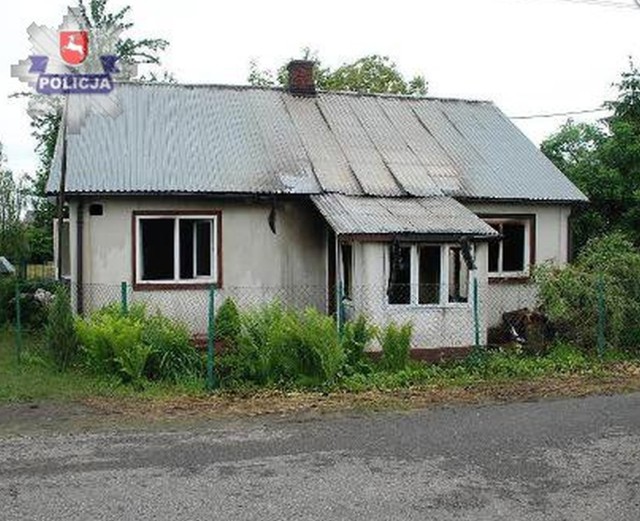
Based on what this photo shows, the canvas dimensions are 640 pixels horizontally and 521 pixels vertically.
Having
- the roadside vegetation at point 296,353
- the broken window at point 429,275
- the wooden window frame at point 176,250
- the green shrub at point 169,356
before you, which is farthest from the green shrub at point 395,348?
the wooden window frame at point 176,250

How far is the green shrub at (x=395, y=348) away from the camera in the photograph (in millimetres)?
11297

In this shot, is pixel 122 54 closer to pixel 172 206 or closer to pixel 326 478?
pixel 172 206

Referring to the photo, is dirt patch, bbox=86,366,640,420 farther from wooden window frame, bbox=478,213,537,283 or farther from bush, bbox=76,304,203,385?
wooden window frame, bbox=478,213,537,283

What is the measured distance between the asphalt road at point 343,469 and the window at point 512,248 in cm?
685

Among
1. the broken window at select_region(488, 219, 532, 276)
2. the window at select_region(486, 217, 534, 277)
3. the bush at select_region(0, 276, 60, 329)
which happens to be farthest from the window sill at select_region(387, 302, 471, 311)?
the bush at select_region(0, 276, 60, 329)

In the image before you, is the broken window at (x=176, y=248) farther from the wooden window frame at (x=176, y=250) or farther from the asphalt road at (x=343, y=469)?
the asphalt road at (x=343, y=469)

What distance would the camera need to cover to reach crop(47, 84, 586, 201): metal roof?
14023 mm

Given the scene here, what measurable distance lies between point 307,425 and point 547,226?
9.30 m

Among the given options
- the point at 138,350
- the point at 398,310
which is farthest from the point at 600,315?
the point at 138,350

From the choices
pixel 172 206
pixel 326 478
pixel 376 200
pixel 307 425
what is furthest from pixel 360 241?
pixel 326 478

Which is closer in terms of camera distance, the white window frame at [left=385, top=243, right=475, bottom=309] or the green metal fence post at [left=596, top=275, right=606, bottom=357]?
the green metal fence post at [left=596, top=275, right=606, bottom=357]

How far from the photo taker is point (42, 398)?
31.8 ft

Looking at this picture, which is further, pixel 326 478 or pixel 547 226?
pixel 547 226

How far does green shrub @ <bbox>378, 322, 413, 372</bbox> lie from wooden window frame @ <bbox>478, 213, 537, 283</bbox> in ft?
15.0
